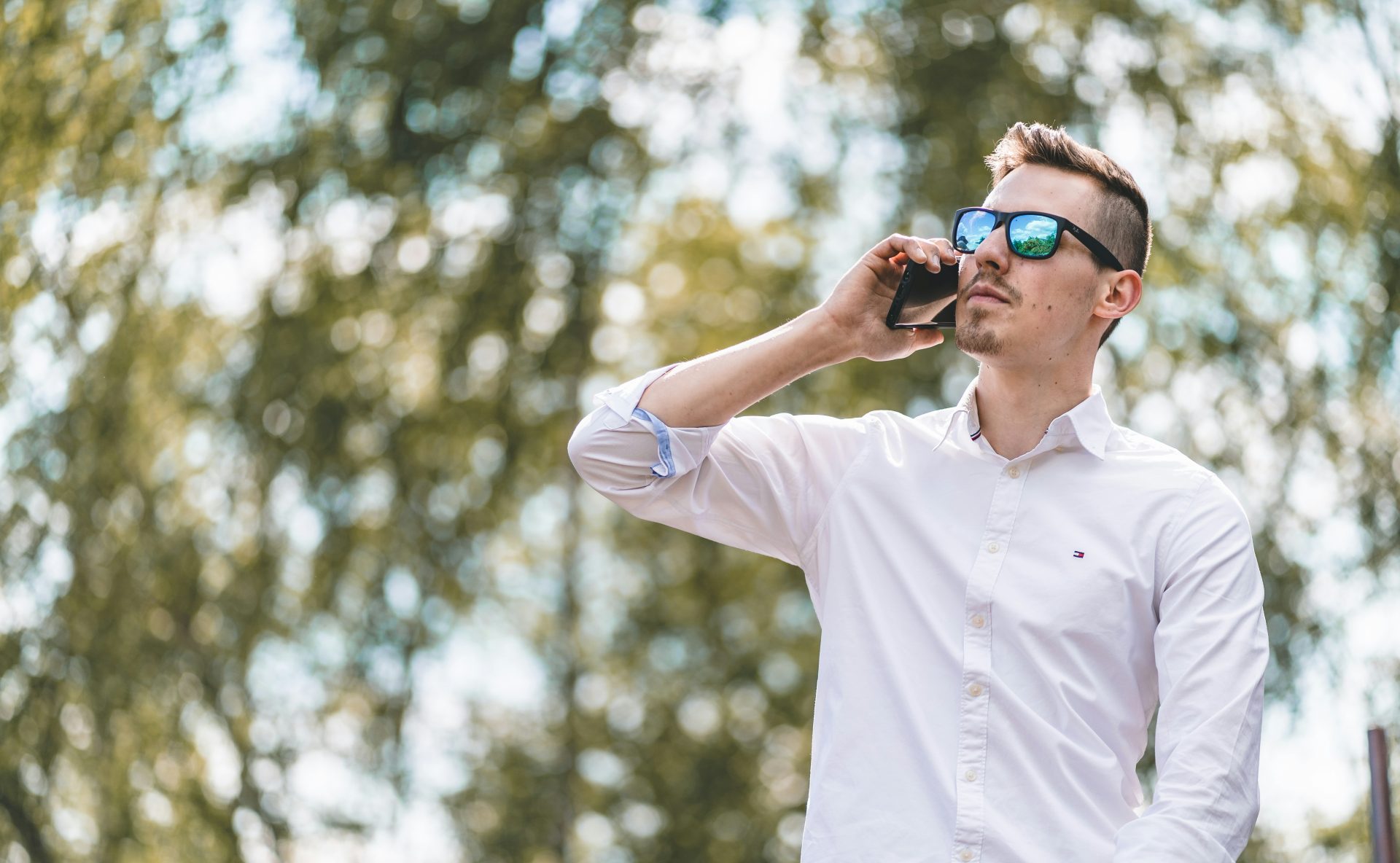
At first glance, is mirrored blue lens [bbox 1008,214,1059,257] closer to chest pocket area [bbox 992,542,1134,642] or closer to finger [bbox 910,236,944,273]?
finger [bbox 910,236,944,273]

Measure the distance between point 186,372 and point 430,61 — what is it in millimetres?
1446

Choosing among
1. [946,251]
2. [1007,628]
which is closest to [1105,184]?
[946,251]

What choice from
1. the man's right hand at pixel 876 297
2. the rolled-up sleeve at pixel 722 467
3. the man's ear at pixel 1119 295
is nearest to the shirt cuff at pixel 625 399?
the rolled-up sleeve at pixel 722 467

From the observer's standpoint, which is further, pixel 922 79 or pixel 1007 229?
pixel 922 79

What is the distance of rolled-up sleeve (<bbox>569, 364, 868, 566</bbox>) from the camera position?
1.79 metres

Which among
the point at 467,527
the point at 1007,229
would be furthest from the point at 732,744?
the point at 1007,229

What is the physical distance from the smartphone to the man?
0.02 m

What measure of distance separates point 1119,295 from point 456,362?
150 inches

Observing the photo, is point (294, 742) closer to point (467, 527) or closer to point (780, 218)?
point (467, 527)

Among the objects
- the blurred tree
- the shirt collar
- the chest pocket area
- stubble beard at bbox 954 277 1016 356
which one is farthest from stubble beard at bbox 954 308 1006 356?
the blurred tree

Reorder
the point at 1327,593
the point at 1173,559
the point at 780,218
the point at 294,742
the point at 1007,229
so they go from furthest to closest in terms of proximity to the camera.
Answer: the point at 780,218, the point at 294,742, the point at 1327,593, the point at 1007,229, the point at 1173,559

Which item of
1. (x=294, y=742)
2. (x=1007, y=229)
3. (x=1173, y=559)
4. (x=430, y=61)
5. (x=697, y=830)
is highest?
(x=1007, y=229)

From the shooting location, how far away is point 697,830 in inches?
206

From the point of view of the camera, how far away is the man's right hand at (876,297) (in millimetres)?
1825
